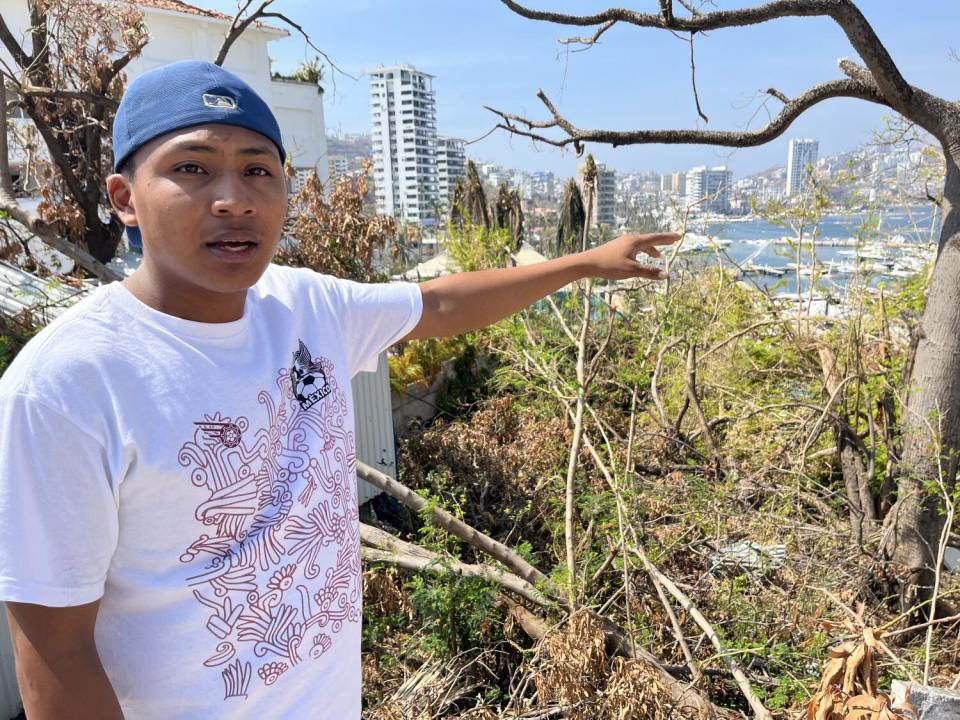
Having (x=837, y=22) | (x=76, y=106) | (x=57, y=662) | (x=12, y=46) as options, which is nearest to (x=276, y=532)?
(x=57, y=662)

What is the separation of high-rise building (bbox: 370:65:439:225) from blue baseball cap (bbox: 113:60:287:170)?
6361 centimetres

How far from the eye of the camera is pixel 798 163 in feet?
14.4

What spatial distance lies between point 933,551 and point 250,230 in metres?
3.83

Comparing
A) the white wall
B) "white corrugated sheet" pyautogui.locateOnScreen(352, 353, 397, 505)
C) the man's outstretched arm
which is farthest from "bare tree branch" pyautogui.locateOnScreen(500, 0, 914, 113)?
the white wall

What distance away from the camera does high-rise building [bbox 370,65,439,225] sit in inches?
2475

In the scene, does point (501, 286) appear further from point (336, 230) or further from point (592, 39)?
point (336, 230)

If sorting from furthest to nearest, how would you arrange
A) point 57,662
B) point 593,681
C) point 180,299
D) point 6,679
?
point 6,679
point 593,681
point 180,299
point 57,662

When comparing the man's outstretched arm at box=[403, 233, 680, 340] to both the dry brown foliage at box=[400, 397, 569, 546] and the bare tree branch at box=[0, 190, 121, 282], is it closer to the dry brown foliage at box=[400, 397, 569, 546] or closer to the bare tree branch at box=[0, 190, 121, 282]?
the dry brown foliage at box=[400, 397, 569, 546]

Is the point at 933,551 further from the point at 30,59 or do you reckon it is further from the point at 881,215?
the point at 30,59

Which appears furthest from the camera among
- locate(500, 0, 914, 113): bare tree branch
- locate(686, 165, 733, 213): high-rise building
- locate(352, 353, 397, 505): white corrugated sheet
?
locate(352, 353, 397, 505): white corrugated sheet

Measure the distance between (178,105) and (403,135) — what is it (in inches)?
2715

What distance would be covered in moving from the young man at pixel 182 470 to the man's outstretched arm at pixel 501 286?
0.50 metres

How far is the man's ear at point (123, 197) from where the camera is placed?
1.11m

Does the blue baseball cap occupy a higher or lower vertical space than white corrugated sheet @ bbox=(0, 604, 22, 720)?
higher
